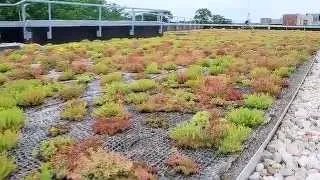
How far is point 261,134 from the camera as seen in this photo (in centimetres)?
691

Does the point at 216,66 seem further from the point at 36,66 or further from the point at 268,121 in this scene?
the point at 268,121

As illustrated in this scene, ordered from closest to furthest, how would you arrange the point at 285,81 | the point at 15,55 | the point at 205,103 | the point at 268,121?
the point at 268,121 → the point at 205,103 → the point at 285,81 → the point at 15,55

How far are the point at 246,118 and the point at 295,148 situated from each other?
775 millimetres

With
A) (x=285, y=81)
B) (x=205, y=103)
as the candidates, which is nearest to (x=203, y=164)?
(x=205, y=103)

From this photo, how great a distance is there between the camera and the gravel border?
5.62m

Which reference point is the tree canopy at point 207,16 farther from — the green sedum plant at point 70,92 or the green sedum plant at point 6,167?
the green sedum plant at point 6,167

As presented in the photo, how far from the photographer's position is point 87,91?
9148 mm

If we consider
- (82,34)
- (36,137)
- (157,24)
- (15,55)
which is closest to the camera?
(36,137)

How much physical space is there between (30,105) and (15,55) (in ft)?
19.3

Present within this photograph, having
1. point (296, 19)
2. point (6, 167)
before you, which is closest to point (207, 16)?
point (296, 19)

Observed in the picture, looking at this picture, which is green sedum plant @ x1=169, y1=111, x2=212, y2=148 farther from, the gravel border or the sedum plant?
the sedum plant

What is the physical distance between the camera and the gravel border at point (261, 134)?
5.62 meters

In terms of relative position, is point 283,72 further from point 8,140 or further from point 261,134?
point 8,140

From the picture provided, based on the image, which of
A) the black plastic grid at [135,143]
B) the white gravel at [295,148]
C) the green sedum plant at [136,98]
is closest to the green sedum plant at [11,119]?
the black plastic grid at [135,143]
